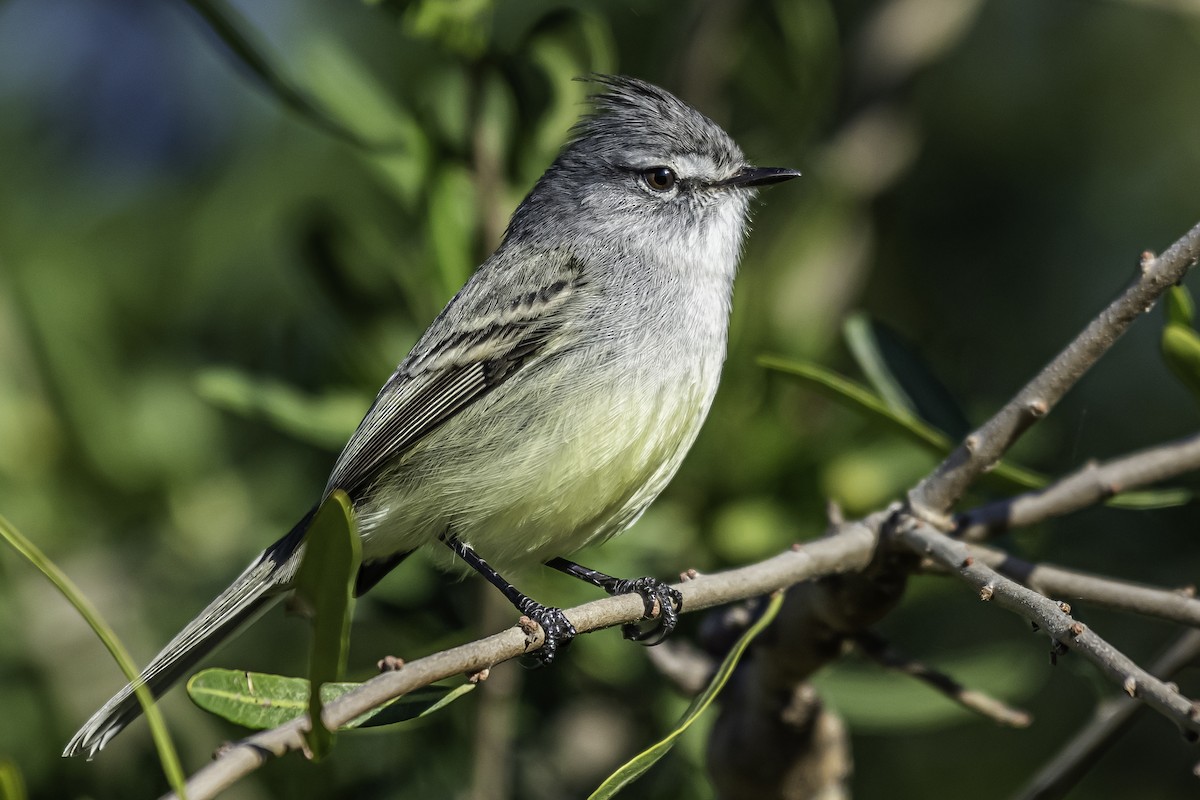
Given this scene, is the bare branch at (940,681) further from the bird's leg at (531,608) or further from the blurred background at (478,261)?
the bird's leg at (531,608)

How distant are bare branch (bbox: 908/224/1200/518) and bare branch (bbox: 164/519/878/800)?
14 cm

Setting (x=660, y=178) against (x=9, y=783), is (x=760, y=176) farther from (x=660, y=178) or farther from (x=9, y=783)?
(x=9, y=783)

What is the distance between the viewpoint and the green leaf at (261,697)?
1736 mm

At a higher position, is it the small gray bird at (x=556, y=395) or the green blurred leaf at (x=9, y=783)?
the small gray bird at (x=556, y=395)

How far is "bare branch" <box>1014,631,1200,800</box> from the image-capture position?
7.67ft

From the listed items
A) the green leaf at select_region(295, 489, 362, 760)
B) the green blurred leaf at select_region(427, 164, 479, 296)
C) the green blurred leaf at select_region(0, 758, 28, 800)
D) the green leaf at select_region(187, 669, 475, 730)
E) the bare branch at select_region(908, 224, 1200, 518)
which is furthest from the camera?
the green blurred leaf at select_region(427, 164, 479, 296)

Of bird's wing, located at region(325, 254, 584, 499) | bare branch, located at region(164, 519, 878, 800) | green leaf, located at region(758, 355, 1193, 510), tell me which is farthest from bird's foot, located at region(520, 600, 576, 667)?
green leaf, located at region(758, 355, 1193, 510)

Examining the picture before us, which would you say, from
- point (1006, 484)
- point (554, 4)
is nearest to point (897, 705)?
point (1006, 484)

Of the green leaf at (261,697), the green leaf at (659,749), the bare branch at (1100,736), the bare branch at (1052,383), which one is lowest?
the bare branch at (1100,736)

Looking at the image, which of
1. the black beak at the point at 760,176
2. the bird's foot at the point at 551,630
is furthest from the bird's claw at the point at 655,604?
the black beak at the point at 760,176

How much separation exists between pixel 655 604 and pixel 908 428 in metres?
0.63

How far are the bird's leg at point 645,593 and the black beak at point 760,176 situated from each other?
110 centimetres

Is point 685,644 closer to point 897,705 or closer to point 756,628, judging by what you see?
point 897,705

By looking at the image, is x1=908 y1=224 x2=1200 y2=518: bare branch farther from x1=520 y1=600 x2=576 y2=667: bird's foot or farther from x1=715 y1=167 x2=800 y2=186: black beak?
x1=715 y1=167 x2=800 y2=186: black beak
